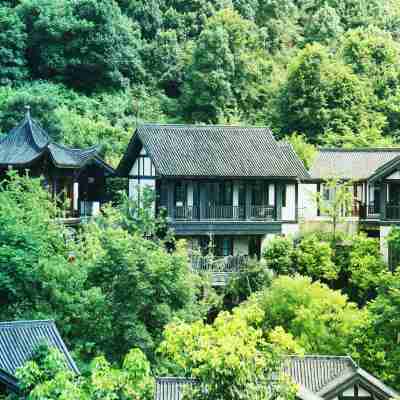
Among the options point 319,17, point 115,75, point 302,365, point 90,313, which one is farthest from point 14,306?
point 319,17

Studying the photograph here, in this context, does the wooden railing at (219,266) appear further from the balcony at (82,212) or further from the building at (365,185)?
the balcony at (82,212)

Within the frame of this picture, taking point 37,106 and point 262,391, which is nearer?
point 262,391

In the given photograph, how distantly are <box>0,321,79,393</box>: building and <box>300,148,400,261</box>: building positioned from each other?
1799cm

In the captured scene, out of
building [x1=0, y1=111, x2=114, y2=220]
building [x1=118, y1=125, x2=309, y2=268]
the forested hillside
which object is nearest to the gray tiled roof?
building [x1=0, y1=111, x2=114, y2=220]

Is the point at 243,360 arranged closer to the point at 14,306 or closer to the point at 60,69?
the point at 14,306

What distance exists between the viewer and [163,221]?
3762cm

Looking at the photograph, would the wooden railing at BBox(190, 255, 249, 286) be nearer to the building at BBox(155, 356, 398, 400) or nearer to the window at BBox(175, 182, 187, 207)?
the window at BBox(175, 182, 187, 207)

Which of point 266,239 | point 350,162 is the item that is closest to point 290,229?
A: point 266,239

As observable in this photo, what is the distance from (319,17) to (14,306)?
4257 cm

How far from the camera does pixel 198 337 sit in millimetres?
19750

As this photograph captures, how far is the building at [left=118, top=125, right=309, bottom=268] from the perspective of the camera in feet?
130

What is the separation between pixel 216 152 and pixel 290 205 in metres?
3.50

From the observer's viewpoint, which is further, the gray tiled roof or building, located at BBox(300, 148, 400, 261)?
the gray tiled roof

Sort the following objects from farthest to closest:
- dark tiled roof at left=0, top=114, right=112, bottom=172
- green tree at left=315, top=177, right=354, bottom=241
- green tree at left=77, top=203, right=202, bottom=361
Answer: dark tiled roof at left=0, top=114, right=112, bottom=172, green tree at left=315, top=177, right=354, bottom=241, green tree at left=77, top=203, right=202, bottom=361
